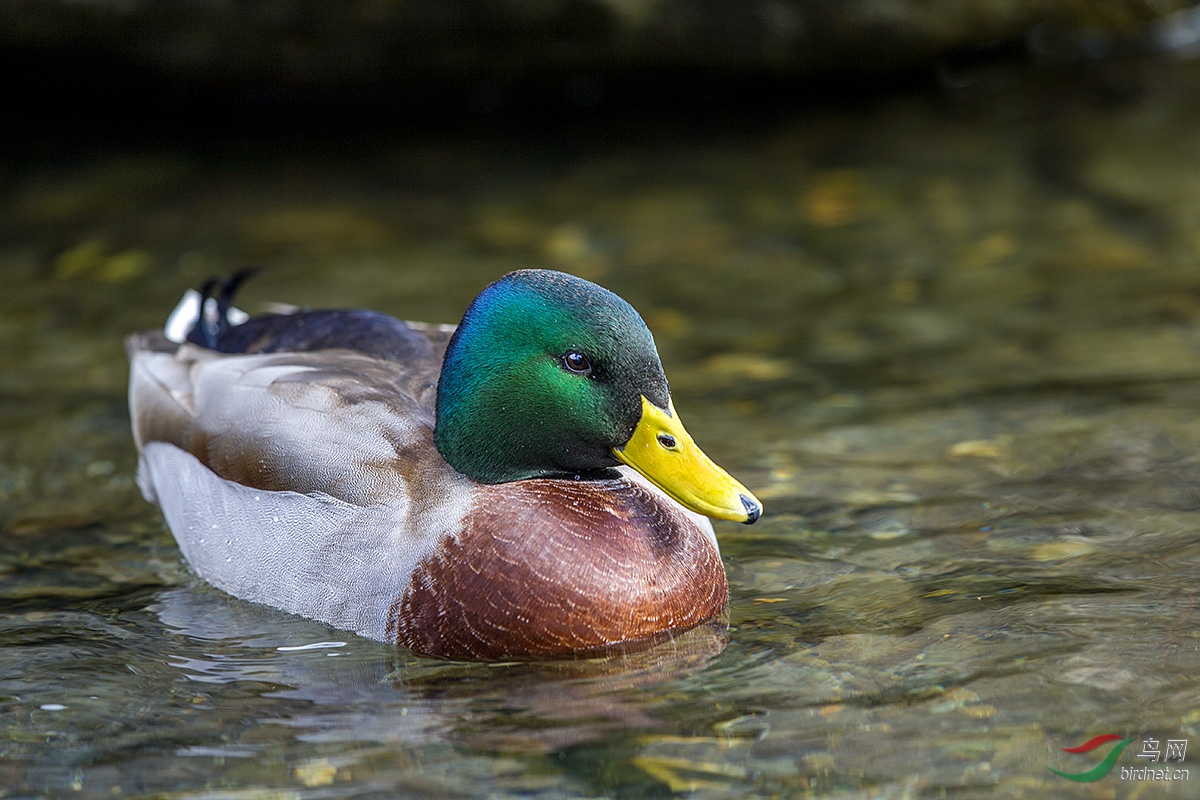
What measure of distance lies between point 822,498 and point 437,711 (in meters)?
1.97

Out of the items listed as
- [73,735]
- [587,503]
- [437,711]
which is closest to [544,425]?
[587,503]

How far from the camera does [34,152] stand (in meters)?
10.3

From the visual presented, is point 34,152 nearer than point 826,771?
No

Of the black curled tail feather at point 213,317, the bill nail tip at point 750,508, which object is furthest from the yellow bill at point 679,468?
the black curled tail feather at point 213,317

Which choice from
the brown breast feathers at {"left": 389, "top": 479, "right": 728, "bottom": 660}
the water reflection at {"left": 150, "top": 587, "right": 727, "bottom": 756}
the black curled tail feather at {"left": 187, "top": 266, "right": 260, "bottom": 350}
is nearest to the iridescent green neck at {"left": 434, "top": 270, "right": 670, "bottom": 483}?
the brown breast feathers at {"left": 389, "top": 479, "right": 728, "bottom": 660}

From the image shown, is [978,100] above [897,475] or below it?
above

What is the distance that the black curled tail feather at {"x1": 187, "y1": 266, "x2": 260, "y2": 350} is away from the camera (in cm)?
605

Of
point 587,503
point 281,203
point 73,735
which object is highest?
point 281,203

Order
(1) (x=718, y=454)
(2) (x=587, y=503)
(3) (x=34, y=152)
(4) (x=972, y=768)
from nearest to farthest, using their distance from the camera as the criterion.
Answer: (4) (x=972, y=768)
(2) (x=587, y=503)
(1) (x=718, y=454)
(3) (x=34, y=152)

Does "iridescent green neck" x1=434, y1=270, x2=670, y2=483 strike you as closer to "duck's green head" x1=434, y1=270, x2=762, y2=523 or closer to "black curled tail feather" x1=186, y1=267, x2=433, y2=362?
"duck's green head" x1=434, y1=270, x2=762, y2=523

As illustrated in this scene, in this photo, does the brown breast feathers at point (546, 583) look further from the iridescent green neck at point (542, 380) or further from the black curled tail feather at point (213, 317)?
the black curled tail feather at point (213, 317)

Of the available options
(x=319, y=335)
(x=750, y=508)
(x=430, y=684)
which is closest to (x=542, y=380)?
(x=750, y=508)

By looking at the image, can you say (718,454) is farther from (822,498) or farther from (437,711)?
(437,711)

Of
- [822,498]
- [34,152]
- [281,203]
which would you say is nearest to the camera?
[822,498]
